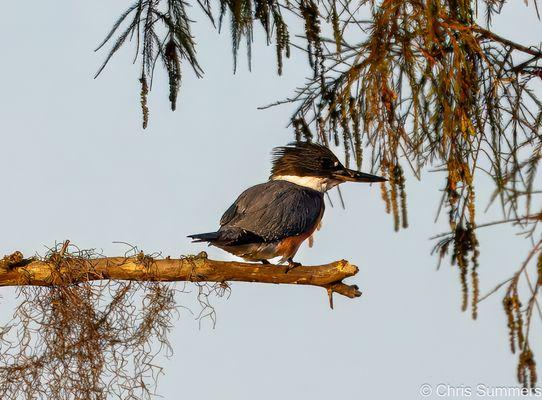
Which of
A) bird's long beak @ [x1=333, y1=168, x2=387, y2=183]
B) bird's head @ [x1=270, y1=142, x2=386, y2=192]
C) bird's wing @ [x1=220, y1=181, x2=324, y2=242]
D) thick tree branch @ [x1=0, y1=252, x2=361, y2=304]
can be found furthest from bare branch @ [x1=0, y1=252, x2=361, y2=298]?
bird's head @ [x1=270, y1=142, x2=386, y2=192]

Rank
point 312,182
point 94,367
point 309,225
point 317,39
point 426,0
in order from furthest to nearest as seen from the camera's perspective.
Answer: point 312,182 < point 309,225 < point 94,367 < point 317,39 < point 426,0

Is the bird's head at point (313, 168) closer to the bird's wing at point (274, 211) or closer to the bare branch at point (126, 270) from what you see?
the bird's wing at point (274, 211)

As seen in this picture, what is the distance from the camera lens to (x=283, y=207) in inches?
191

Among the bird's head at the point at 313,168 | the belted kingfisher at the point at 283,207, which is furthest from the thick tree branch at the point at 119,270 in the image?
the bird's head at the point at 313,168

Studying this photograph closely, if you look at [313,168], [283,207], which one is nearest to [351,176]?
[313,168]

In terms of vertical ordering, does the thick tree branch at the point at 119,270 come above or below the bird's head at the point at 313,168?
below

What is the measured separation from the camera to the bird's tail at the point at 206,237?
4258mm

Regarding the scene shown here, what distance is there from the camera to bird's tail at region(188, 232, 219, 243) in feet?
14.0

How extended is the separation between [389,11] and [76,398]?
175cm

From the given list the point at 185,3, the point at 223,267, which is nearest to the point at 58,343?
the point at 223,267

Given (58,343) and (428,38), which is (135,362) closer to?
(58,343)

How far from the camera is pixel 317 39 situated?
11.4 ft

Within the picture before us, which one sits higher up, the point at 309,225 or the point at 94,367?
the point at 309,225

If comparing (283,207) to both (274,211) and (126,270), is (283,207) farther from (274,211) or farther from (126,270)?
(126,270)
